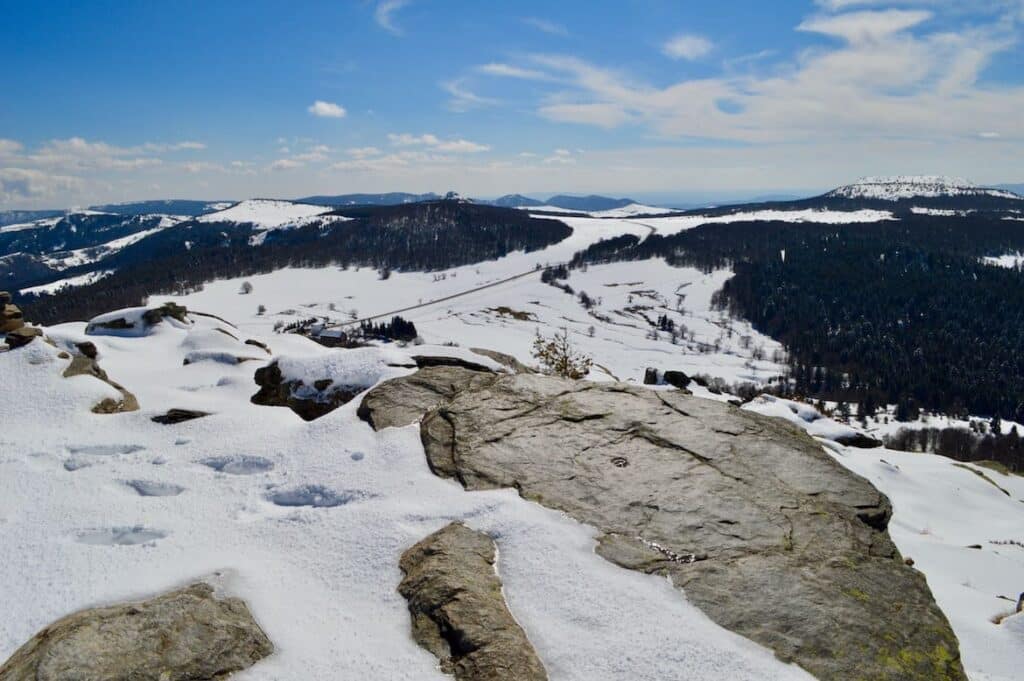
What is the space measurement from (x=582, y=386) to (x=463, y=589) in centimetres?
1072

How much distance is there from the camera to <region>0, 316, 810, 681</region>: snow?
9.72 metres

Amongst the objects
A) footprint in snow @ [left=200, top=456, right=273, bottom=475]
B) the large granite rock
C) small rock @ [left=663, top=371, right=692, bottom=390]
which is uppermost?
the large granite rock

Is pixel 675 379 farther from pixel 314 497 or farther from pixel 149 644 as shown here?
pixel 149 644

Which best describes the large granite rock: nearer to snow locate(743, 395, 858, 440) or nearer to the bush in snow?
the bush in snow

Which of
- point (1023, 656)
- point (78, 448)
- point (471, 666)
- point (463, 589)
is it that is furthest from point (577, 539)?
point (78, 448)

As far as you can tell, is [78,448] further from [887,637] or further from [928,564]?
[928,564]

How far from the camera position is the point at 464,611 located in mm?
10289

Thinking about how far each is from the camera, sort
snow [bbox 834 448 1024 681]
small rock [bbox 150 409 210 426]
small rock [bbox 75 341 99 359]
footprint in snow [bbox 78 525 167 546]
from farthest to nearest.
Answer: small rock [bbox 75 341 99 359], small rock [bbox 150 409 210 426], snow [bbox 834 448 1024 681], footprint in snow [bbox 78 525 167 546]

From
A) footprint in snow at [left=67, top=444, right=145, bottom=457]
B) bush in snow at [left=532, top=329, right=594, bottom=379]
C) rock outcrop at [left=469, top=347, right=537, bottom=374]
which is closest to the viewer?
footprint in snow at [left=67, top=444, right=145, bottom=457]

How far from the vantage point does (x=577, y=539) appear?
496 inches

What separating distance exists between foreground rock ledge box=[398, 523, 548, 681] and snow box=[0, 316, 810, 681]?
28 centimetres

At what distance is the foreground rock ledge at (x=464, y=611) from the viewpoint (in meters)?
9.32

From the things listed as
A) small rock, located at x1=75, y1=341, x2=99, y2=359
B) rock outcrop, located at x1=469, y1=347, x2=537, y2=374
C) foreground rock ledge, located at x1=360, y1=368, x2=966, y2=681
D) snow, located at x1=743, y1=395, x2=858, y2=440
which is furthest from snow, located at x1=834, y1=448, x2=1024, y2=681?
small rock, located at x1=75, y1=341, x2=99, y2=359

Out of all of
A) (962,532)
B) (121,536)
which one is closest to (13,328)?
(121,536)
